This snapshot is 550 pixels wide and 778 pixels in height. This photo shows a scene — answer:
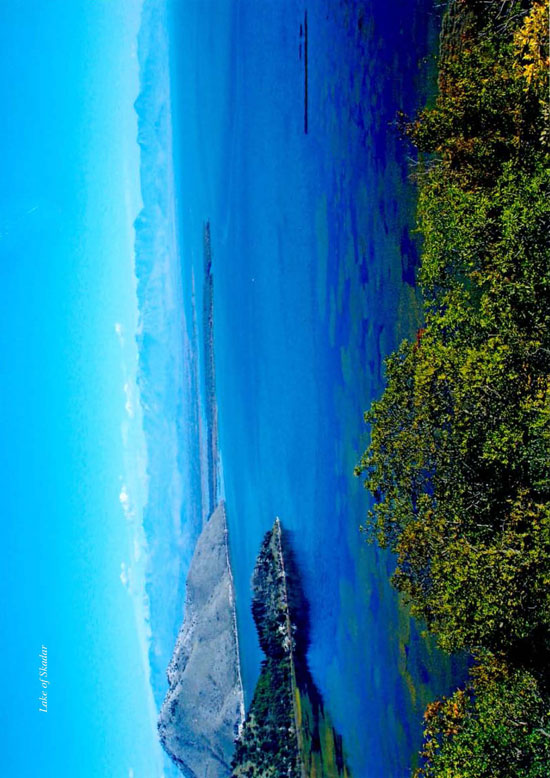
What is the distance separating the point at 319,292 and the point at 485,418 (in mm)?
15384

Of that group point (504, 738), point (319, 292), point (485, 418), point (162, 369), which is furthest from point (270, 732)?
point (162, 369)

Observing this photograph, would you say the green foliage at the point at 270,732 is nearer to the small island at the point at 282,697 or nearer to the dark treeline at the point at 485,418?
the small island at the point at 282,697

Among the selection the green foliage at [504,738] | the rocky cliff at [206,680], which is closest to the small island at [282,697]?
the rocky cliff at [206,680]

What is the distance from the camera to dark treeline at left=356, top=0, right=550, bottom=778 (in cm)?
1318

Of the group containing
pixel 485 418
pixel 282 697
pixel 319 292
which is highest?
pixel 319 292

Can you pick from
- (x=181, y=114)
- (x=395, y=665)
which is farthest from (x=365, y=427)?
(x=181, y=114)

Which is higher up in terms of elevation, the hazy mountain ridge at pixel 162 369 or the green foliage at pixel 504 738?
the hazy mountain ridge at pixel 162 369

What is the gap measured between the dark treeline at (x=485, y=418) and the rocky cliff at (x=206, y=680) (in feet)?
36.7

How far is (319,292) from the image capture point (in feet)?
93.1

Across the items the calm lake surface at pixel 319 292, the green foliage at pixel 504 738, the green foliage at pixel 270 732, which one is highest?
the calm lake surface at pixel 319 292

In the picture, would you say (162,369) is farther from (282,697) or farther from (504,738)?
(504,738)

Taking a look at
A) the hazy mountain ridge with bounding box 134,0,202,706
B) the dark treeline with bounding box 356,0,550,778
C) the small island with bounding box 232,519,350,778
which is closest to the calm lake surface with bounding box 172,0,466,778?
the small island with bounding box 232,519,350,778

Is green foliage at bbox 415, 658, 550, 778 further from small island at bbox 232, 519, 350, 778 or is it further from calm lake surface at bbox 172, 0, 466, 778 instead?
small island at bbox 232, 519, 350, 778

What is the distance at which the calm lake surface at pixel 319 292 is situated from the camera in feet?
76.2
